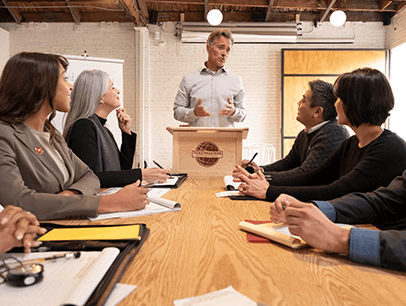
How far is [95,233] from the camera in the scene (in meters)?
1.00

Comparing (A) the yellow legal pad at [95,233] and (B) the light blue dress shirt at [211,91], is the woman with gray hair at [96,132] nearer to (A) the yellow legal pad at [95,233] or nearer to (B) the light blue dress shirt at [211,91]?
(A) the yellow legal pad at [95,233]

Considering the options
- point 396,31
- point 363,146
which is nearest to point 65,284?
point 363,146

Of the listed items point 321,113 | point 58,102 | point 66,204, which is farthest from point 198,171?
point 66,204

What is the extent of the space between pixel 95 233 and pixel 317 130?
1.94m

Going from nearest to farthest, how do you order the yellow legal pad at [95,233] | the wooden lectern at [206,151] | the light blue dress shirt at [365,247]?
the light blue dress shirt at [365,247] → the yellow legal pad at [95,233] → the wooden lectern at [206,151]

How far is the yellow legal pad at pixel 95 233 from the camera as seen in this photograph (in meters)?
0.95

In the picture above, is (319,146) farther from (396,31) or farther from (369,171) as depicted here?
(396,31)

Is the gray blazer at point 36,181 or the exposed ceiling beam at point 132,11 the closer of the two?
the gray blazer at point 36,181

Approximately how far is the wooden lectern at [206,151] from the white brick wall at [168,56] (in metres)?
4.43

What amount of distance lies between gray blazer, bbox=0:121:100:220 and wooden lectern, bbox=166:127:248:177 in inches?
38.1

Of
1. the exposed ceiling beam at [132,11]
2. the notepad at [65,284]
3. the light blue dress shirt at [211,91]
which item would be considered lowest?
the notepad at [65,284]

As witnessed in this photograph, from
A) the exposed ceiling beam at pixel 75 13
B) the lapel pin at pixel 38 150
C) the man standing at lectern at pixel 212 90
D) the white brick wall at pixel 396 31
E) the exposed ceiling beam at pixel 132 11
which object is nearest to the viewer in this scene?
the lapel pin at pixel 38 150

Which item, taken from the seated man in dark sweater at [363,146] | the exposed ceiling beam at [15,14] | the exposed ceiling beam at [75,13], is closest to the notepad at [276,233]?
the seated man in dark sweater at [363,146]

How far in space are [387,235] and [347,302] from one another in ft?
1.07
